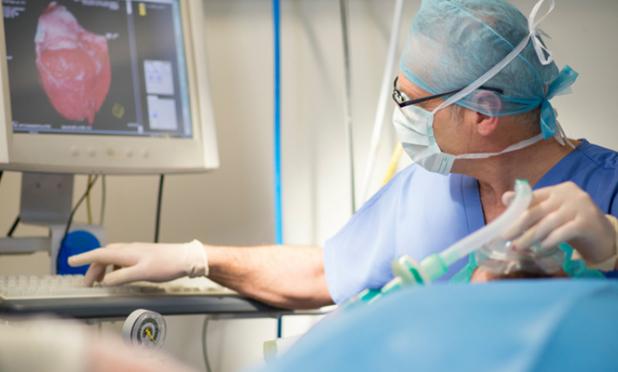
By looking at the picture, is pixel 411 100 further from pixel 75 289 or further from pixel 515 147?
pixel 75 289

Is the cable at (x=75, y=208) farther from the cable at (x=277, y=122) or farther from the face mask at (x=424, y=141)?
the face mask at (x=424, y=141)

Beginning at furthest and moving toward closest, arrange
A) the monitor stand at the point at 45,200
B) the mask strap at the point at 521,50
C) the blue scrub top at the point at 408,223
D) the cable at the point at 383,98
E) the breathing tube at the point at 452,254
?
the cable at the point at 383,98 → the monitor stand at the point at 45,200 → the blue scrub top at the point at 408,223 → the mask strap at the point at 521,50 → the breathing tube at the point at 452,254

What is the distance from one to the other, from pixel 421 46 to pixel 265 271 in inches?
21.8

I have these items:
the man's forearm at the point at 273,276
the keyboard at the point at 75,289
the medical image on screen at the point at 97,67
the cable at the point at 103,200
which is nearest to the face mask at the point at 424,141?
the man's forearm at the point at 273,276

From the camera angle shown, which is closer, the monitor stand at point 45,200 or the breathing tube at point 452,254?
the breathing tube at point 452,254

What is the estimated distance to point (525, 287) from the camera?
0.57 meters

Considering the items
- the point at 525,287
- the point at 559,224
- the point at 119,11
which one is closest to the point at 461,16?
the point at 559,224

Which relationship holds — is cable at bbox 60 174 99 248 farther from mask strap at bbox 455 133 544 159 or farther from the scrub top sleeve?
mask strap at bbox 455 133 544 159

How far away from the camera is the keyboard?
1.50 meters

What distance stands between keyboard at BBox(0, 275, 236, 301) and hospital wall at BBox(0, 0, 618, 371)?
1.85 ft

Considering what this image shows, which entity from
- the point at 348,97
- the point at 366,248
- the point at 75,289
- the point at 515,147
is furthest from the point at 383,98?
the point at 75,289

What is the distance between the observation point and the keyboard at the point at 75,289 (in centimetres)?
150

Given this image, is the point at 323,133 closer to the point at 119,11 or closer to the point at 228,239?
the point at 228,239

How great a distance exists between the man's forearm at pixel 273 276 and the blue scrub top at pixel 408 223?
4 cm
